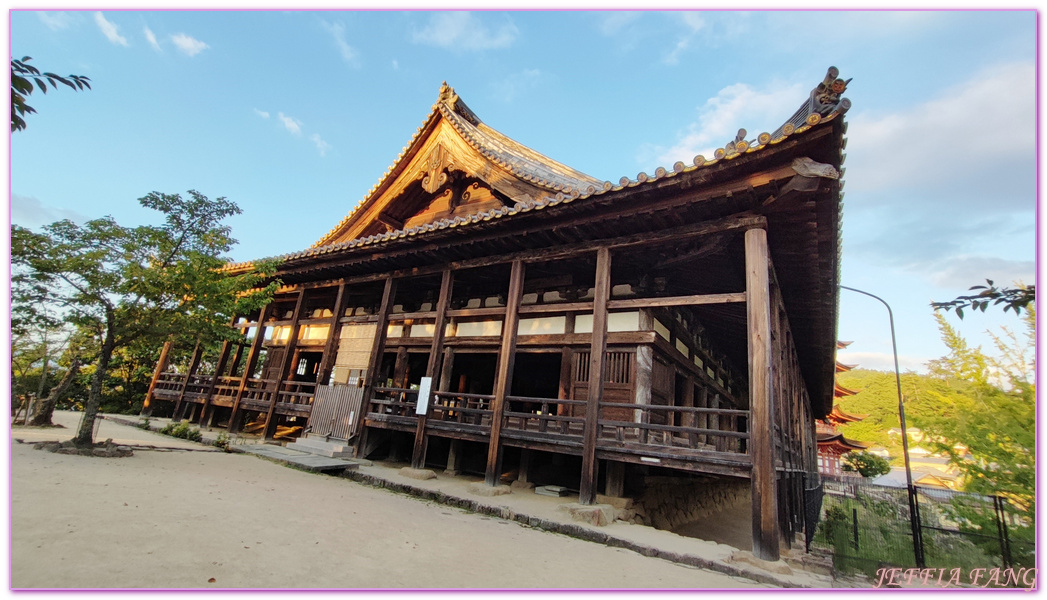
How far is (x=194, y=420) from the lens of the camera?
17.4 meters

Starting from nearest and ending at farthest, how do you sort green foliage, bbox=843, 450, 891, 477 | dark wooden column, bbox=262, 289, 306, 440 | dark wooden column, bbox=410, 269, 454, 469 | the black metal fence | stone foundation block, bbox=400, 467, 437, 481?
the black metal fence → stone foundation block, bbox=400, 467, 437, 481 → dark wooden column, bbox=410, 269, 454, 469 → dark wooden column, bbox=262, 289, 306, 440 → green foliage, bbox=843, 450, 891, 477

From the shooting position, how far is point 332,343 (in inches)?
535

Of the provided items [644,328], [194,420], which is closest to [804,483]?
[644,328]

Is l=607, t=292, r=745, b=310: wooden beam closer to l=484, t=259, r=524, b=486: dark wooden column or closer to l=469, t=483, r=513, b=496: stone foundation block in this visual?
l=484, t=259, r=524, b=486: dark wooden column

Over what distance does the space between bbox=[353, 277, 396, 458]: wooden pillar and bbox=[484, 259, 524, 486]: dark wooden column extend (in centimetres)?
387

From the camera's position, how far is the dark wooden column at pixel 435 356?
10.2m

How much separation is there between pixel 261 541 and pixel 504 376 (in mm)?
5472

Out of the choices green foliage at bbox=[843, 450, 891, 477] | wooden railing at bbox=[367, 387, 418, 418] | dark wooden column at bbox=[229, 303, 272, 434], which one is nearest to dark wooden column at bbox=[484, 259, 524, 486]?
wooden railing at bbox=[367, 387, 418, 418]

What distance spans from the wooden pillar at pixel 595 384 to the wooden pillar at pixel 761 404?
8.02ft

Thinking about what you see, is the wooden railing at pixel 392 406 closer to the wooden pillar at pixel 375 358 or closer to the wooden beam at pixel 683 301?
the wooden pillar at pixel 375 358

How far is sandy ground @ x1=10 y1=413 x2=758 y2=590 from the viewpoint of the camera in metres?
3.67

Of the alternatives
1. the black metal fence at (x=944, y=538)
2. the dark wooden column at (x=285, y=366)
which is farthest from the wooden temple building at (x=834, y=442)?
the dark wooden column at (x=285, y=366)

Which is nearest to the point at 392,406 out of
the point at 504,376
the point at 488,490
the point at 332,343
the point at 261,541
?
the point at 332,343

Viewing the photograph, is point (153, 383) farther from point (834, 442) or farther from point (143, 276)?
point (834, 442)
